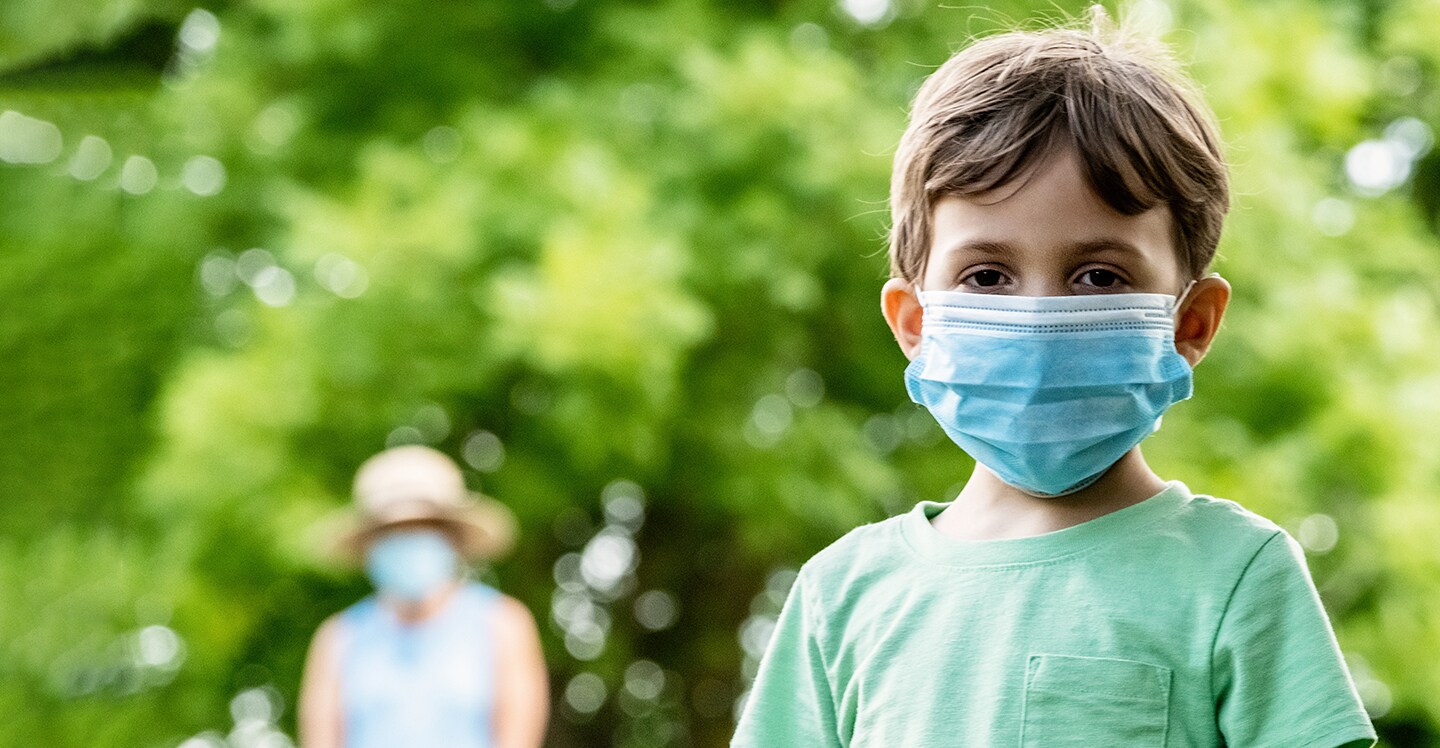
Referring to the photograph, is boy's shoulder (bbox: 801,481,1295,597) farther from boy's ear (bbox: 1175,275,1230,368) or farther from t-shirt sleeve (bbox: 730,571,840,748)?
boy's ear (bbox: 1175,275,1230,368)

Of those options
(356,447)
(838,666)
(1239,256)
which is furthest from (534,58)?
(838,666)

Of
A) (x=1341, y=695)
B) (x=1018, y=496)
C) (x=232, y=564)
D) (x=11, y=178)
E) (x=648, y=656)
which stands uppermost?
(x=11, y=178)

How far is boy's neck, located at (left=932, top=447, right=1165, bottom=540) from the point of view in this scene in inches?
75.9

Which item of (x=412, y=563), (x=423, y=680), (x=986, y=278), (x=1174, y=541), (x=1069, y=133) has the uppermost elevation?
(x=1069, y=133)

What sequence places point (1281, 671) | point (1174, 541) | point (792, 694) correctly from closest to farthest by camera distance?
point (1281, 671) < point (1174, 541) < point (792, 694)

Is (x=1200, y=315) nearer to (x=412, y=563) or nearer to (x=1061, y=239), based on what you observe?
(x=1061, y=239)

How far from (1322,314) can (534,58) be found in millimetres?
4082

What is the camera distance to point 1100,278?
6.16 feet

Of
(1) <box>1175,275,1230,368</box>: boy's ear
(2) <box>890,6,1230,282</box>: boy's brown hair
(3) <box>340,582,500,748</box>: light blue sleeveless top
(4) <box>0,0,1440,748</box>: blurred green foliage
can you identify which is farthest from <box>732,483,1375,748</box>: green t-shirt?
(4) <box>0,0,1440,748</box>: blurred green foliage

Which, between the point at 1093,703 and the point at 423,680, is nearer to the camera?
the point at 1093,703

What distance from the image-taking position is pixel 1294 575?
1750mm

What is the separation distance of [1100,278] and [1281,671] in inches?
17.2

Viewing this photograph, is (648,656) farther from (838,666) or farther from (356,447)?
(838,666)

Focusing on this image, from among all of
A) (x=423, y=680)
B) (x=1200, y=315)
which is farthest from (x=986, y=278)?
(x=423, y=680)
